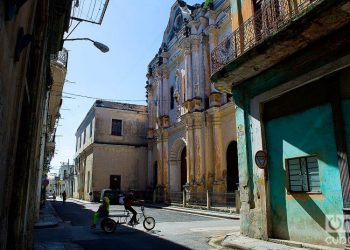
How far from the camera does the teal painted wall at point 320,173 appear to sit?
6.93 m

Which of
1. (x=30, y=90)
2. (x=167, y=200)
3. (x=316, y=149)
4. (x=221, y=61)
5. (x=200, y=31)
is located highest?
(x=200, y=31)

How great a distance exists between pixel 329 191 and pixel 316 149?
944 millimetres

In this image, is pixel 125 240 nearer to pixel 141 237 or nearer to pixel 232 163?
pixel 141 237

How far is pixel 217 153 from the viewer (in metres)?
20.5

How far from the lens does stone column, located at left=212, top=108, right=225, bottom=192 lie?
1992 centimetres

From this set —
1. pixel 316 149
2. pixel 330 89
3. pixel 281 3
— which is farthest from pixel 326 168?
pixel 281 3

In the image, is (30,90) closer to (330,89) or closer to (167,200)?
(330,89)

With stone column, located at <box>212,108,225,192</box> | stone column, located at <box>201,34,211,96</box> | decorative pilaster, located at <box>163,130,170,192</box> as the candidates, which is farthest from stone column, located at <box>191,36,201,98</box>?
decorative pilaster, located at <box>163,130,170,192</box>

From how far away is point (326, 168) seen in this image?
703cm

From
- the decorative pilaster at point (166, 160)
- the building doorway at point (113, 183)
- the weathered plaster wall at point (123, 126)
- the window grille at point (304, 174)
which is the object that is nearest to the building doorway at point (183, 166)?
the decorative pilaster at point (166, 160)

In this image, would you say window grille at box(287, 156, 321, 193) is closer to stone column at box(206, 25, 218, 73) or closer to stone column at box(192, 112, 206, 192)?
stone column at box(192, 112, 206, 192)

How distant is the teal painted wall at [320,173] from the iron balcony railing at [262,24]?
2.17m

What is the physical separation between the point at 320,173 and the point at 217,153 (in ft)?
43.8

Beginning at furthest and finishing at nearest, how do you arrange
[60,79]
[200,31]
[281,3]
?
[200,31]
[60,79]
[281,3]
